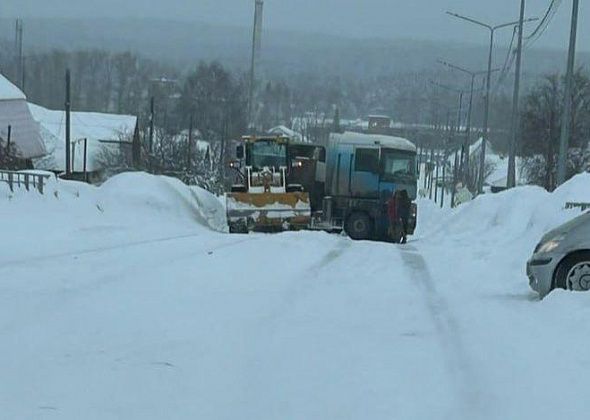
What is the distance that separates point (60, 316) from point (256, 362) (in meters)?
2.52

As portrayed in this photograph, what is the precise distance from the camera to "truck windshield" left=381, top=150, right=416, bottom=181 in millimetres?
35156

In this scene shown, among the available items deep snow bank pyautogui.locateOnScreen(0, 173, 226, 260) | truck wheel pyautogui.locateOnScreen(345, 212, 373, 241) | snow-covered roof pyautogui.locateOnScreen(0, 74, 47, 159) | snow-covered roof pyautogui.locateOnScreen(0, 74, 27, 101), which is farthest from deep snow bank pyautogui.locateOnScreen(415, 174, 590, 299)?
snow-covered roof pyautogui.locateOnScreen(0, 74, 27, 101)

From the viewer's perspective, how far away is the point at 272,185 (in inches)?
1326

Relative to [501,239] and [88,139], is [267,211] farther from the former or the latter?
[88,139]

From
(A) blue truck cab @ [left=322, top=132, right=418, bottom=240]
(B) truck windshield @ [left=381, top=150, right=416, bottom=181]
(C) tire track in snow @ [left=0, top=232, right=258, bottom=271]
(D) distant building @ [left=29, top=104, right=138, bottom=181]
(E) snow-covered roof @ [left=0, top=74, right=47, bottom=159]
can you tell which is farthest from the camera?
(D) distant building @ [left=29, top=104, right=138, bottom=181]

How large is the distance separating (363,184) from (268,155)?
3442mm

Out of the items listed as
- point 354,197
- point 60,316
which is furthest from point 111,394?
point 354,197

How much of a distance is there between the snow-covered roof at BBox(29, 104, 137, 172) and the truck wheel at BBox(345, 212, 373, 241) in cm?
4711

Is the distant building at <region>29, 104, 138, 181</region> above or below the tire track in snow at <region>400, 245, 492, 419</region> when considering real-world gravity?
below

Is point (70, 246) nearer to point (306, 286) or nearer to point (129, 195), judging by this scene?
point (306, 286)

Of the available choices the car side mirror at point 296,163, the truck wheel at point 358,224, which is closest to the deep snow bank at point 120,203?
the car side mirror at point 296,163

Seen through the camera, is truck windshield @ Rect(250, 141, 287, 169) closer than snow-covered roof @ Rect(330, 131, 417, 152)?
Yes

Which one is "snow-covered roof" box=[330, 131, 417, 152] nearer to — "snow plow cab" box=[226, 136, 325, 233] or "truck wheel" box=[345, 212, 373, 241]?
"snow plow cab" box=[226, 136, 325, 233]

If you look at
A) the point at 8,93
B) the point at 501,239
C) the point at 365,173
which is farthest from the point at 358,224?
the point at 8,93
